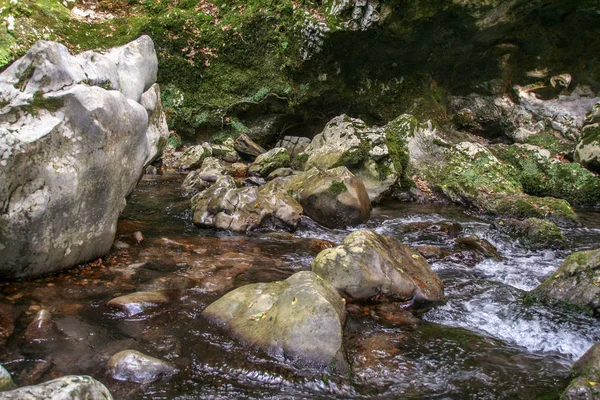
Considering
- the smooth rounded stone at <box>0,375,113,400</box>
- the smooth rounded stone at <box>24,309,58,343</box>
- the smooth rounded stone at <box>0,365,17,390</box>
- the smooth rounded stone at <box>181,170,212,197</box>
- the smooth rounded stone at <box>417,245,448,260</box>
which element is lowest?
the smooth rounded stone at <box>181,170,212,197</box>

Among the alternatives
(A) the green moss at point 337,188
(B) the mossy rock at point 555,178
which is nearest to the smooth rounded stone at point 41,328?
(A) the green moss at point 337,188

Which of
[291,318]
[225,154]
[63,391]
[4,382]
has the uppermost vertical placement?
[63,391]

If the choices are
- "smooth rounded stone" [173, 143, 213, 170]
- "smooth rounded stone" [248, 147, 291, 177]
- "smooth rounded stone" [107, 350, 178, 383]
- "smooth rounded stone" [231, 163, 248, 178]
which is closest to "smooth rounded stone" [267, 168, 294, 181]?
"smooth rounded stone" [248, 147, 291, 177]

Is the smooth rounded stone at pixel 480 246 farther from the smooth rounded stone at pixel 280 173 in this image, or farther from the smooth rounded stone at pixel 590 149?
the smooth rounded stone at pixel 590 149

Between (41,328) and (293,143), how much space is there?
12.1 metres

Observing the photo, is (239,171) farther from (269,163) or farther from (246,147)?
(246,147)

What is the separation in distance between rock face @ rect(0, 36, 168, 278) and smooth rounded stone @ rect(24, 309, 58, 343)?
86 centimetres

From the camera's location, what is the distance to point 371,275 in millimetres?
4691

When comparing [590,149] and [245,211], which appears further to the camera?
[590,149]

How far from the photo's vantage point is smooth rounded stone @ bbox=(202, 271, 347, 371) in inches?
137

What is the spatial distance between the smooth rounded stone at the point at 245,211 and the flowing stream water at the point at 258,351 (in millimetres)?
820

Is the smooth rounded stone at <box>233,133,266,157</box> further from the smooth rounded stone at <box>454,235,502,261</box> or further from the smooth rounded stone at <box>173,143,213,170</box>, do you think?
the smooth rounded stone at <box>454,235,502,261</box>

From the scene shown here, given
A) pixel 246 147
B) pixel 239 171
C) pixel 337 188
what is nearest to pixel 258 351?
pixel 337 188

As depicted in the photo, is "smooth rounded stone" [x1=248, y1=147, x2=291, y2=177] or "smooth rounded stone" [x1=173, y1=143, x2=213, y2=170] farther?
"smooth rounded stone" [x1=173, y1=143, x2=213, y2=170]
